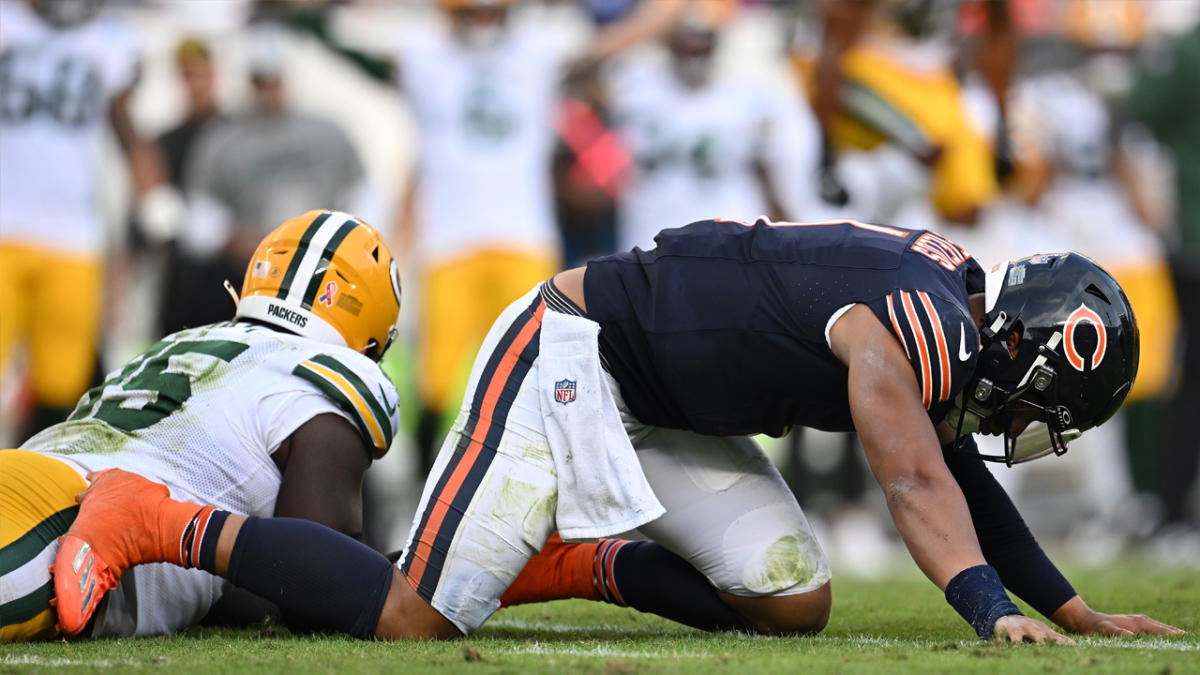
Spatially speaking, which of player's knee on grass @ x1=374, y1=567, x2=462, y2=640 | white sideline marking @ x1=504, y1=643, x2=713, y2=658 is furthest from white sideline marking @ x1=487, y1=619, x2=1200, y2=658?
player's knee on grass @ x1=374, y1=567, x2=462, y2=640

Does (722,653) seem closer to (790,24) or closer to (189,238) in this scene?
A: (189,238)

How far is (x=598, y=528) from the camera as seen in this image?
3375 millimetres

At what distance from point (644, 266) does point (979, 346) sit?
785 mm

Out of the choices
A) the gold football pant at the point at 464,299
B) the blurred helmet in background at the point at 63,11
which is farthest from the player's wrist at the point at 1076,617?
the blurred helmet in background at the point at 63,11

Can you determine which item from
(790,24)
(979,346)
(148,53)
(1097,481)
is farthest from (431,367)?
(979,346)

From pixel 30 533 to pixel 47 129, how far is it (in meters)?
4.21

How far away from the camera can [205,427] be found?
11.6ft

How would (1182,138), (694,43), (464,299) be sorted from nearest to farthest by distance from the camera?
(464,299), (1182,138), (694,43)

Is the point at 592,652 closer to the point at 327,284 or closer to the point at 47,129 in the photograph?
the point at 327,284

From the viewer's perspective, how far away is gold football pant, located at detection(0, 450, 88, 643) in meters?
3.21

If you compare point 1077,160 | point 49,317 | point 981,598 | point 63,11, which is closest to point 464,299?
point 49,317

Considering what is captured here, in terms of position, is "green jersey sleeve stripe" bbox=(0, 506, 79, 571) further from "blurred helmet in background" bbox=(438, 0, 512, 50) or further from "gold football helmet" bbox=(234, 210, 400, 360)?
"blurred helmet in background" bbox=(438, 0, 512, 50)

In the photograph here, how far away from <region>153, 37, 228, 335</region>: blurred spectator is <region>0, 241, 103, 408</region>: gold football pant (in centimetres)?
53

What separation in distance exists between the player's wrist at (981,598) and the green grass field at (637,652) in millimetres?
58
